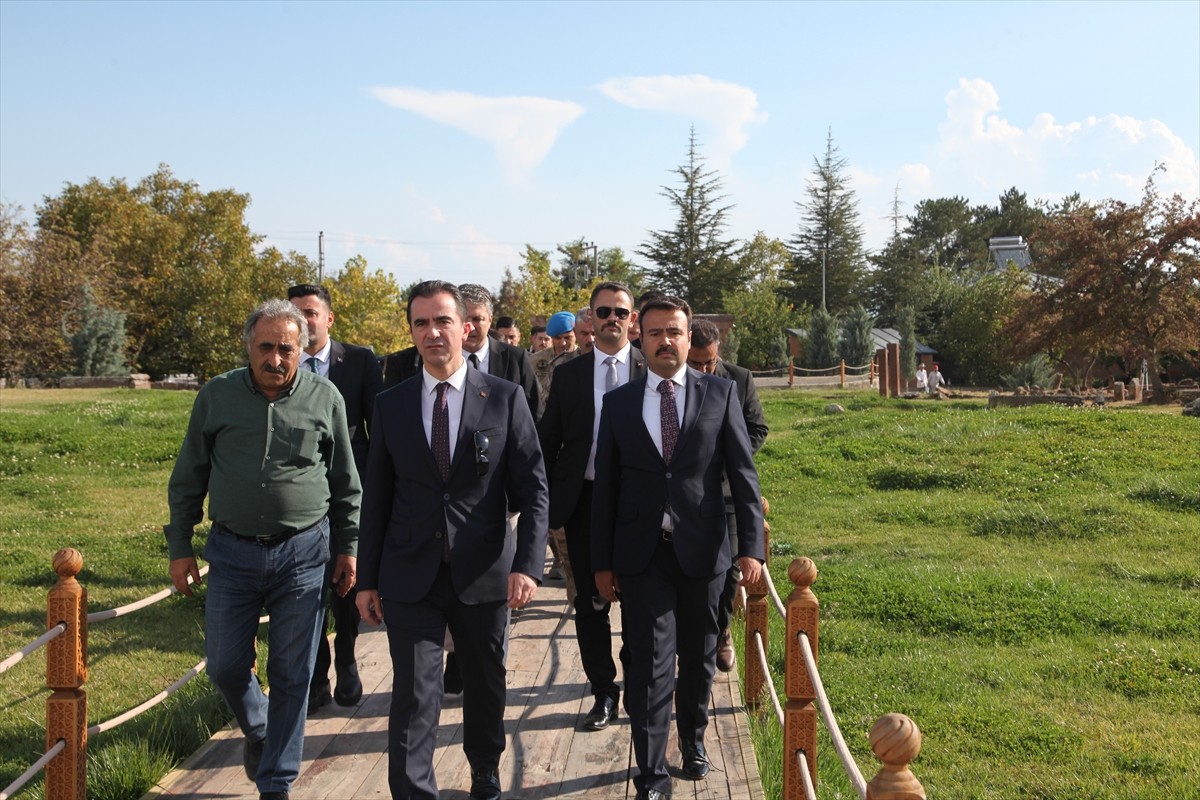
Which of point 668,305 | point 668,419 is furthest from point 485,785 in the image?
point 668,305

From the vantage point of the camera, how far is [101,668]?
8570mm

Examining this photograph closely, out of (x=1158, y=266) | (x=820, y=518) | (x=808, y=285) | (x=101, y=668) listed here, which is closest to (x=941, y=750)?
(x=101, y=668)

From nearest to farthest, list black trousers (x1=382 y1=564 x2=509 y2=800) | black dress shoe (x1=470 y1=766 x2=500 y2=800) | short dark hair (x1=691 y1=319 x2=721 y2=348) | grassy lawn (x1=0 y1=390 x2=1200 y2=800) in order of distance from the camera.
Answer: black trousers (x1=382 y1=564 x2=509 y2=800) < black dress shoe (x1=470 y1=766 x2=500 y2=800) < short dark hair (x1=691 y1=319 x2=721 y2=348) < grassy lawn (x1=0 y1=390 x2=1200 y2=800)

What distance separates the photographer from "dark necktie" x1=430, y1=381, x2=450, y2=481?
4.56m

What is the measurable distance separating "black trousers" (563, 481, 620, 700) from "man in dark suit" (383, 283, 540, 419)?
745mm

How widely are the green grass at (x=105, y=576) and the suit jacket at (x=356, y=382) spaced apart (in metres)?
1.61

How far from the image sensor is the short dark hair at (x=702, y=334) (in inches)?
248

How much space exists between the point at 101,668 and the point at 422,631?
518 cm

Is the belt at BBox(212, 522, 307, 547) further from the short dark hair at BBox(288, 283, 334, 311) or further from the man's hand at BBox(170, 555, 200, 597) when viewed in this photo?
the short dark hair at BBox(288, 283, 334, 311)

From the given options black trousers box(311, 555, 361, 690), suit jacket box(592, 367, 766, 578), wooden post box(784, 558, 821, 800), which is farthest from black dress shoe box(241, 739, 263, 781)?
wooden post box(784, 558, 821, 800)

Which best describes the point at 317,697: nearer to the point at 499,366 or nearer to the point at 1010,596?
the point at 499,366

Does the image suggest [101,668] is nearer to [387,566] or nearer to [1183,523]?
[387,566]

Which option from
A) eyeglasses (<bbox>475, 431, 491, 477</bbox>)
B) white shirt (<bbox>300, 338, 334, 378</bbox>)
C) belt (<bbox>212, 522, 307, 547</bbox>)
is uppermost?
white shirt (<bbox>300, 338, 334, 378</bbox>)

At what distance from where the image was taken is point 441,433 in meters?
4.59
